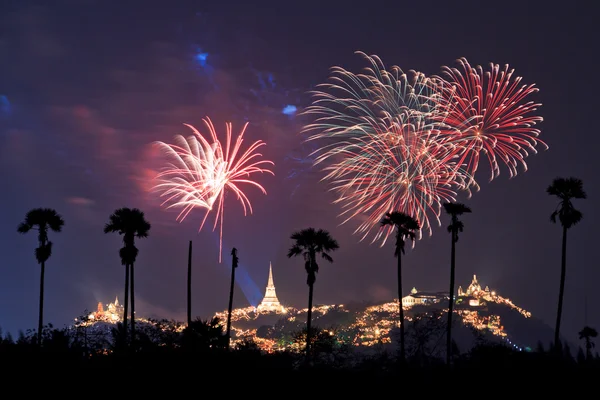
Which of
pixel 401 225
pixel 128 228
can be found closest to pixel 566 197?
pixel 401 225

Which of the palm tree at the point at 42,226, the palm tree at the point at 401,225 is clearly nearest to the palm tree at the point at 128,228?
the palm tree at the point at 42,226

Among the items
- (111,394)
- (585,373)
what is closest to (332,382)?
(111,394)

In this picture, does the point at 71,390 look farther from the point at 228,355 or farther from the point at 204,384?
the point at 228,355

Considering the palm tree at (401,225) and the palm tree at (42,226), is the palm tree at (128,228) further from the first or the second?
the palm tree at (401,225)

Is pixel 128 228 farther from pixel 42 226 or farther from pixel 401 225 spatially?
pixel 401 225

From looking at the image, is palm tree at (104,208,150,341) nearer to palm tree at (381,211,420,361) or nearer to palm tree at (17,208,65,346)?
palm tree at (17,208,65,346)

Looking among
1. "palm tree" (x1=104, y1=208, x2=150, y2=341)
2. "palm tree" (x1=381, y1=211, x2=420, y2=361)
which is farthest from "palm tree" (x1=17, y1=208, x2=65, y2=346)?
"palm tree" (x1=381, y1=211, x2=420, y2=361)

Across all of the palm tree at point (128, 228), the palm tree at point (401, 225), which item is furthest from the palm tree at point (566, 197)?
the palm tree at point (128, 228)

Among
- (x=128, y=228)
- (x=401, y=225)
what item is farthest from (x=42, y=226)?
(x=401, y=225)

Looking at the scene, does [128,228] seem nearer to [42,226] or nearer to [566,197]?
[42,226]

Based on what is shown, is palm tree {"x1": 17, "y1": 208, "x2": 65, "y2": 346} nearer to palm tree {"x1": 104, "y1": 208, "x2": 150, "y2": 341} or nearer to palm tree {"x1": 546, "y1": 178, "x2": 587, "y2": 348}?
palm tree {"x1": 104, "y1": 208, "x2": 150, "y2": 341}

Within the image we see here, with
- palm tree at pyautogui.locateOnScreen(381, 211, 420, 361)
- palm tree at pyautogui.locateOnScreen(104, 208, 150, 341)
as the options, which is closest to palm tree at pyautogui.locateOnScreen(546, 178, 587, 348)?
palm tree at pyautogui.locateOnScreen(381, 211, 420, 361)

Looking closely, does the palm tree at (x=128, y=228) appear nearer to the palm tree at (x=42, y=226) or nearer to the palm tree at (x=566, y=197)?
the palm tree at (x=42, y=226)
